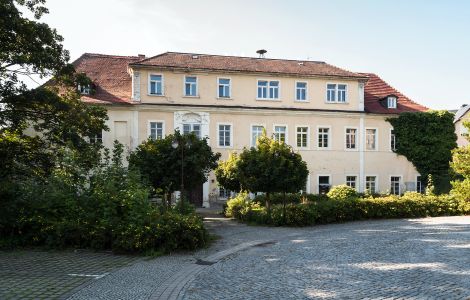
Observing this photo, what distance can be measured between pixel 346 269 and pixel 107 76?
86.7 ft

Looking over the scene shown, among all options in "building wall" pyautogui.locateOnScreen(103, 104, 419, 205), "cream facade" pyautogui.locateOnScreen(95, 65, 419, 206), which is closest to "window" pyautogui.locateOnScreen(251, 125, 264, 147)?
"cream facade" pyautogui.locateOnScreen(95, 65, 419, 206)

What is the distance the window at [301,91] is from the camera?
104ft

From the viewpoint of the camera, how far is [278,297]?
25.1ft

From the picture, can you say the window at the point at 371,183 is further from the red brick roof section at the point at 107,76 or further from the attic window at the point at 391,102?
the red brick roof section at the point at 107,76

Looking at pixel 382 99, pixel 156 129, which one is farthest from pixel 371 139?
pixel 156 129

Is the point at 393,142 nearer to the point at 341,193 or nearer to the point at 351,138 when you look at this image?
the point at 351,138

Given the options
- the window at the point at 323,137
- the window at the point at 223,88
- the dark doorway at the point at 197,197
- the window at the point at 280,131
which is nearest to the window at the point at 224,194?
the dark doorway at the point at 197,197

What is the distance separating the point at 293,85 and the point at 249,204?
1248 cm

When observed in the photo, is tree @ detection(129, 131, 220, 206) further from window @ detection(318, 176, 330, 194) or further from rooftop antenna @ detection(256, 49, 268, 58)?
rooftop antenna @ detection(256, 49, 268, 58)

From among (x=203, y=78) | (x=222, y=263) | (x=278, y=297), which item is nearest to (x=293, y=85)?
(x=203, y=78)

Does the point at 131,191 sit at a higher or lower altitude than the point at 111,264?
higher

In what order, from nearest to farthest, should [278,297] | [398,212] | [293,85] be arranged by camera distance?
[278,297]
[398,212]
[293,85]

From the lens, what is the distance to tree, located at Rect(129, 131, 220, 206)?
18922 mm

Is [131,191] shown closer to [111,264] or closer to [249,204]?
[111,264]
